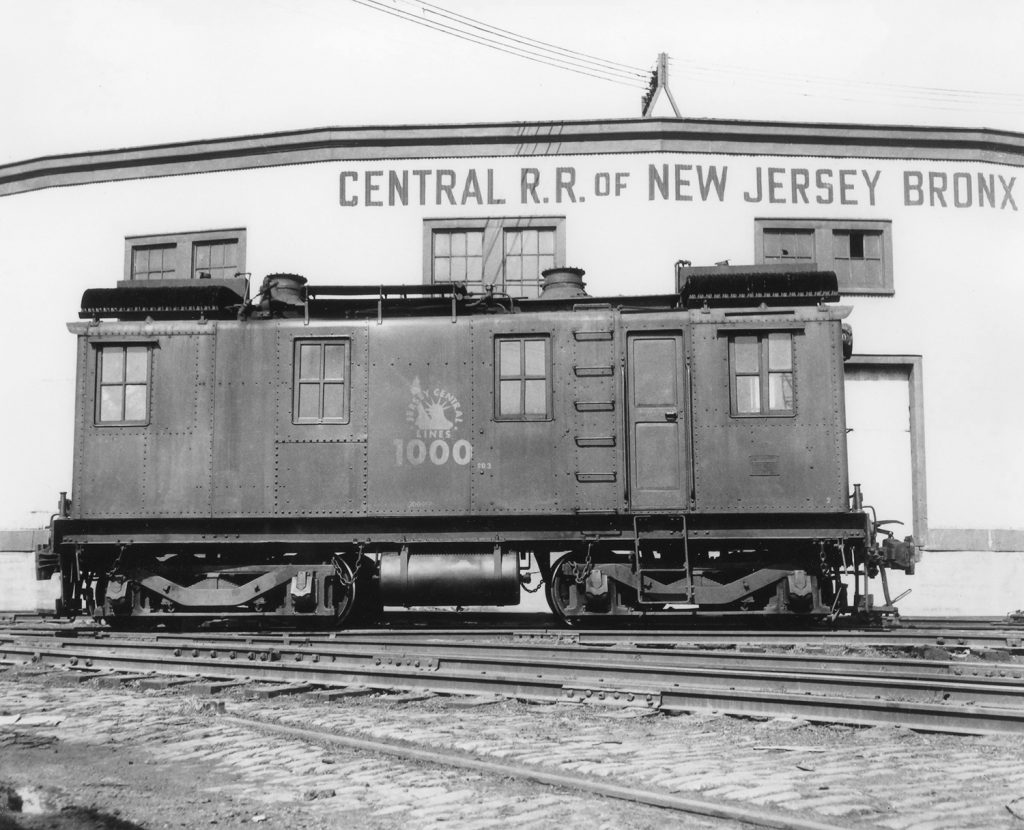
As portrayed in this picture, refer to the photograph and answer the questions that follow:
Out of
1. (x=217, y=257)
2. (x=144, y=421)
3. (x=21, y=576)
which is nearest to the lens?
(x=144, y=421)

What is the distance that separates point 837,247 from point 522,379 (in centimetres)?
841

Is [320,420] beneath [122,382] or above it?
beneath

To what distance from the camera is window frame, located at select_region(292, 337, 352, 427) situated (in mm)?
12602

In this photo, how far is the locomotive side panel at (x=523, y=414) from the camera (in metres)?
12.3

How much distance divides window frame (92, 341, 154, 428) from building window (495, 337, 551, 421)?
13.6 ft

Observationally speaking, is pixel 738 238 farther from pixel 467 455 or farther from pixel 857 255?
pixel 467 455

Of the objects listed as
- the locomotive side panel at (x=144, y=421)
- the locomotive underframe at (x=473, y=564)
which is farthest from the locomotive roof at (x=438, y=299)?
the locomotive underframe at (x=473, y=564)

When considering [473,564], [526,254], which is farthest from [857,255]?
[473,564]

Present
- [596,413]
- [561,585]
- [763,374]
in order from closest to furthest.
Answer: [763,374] < [596,413] < [561,585]

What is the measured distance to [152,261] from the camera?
1970 cm

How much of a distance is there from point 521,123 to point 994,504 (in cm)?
1017

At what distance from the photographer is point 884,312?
1833 centimetres

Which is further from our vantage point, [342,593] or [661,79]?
[661,79]

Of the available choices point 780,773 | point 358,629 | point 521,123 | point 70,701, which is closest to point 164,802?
point 780,773
